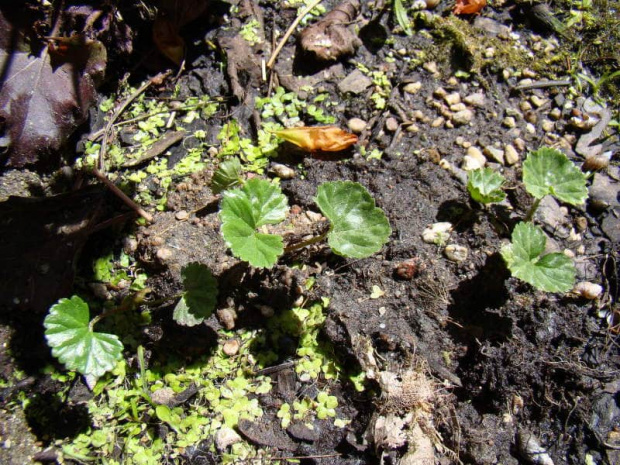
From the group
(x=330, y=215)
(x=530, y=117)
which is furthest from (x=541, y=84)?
(x=330, y=215)

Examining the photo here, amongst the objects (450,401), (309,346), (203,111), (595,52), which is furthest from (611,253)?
(203,111)

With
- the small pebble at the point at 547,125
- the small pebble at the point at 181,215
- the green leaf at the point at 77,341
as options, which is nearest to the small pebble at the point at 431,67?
the small pebble at the point at 547,125

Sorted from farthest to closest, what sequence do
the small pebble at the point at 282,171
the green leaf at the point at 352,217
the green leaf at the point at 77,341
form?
1. the small pebble at the point at 282,171
2. the green leaf at the point at 352,217
3. the green leaf at the point at 77,341

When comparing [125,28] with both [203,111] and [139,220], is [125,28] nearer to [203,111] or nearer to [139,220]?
[203,111]

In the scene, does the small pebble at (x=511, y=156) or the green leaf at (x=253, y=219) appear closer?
the green leaf at (x=253, y=219)

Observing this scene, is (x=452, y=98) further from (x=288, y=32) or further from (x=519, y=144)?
(x=288, y=32)

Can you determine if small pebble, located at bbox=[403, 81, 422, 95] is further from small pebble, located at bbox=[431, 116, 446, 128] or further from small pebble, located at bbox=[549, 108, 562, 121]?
small pebble, located at bbox=[549, 108, 562, 121]

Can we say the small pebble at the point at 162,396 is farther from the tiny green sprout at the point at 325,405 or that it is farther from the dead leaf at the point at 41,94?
the dead leaf at the point at 41,94

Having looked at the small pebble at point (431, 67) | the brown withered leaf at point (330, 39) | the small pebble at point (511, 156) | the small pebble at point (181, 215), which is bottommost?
the small pebble at point (181, 215)

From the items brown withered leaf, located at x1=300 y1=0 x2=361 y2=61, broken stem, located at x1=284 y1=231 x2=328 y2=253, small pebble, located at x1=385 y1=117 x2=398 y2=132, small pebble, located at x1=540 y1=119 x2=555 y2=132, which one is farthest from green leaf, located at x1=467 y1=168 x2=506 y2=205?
brown withered leaf, located at x1=300 y1=0 x2=361 y2=61
